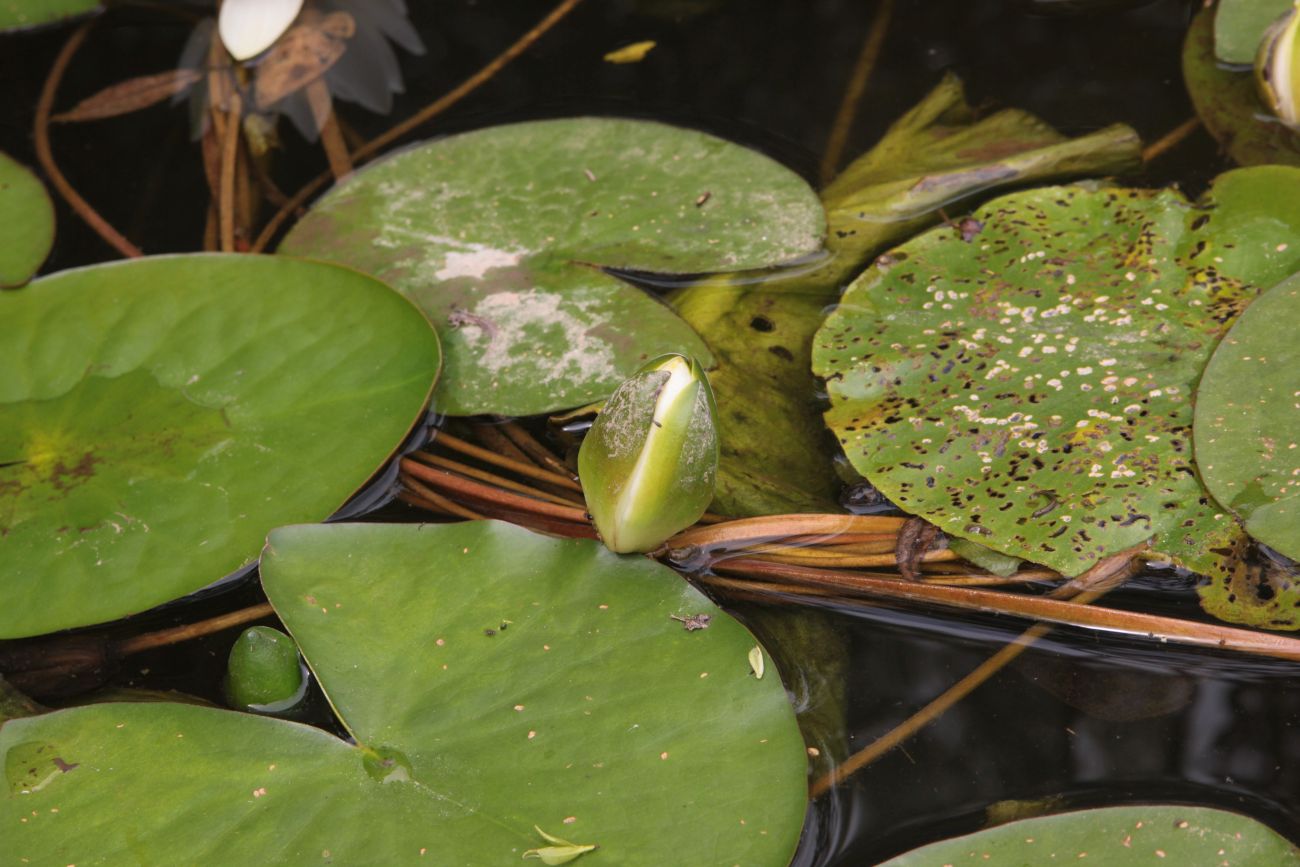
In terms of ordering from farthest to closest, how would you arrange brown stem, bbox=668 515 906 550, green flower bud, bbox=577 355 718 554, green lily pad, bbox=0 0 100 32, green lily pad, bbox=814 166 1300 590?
green lily pad, bbox=0 0 100 32
brown stem, bbox=668 515 906 550
green lily pad, bbox=814 166 1300 590
green flower bud, bbox=577 355 718 554

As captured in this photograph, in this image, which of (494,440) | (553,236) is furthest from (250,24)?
(494,440)

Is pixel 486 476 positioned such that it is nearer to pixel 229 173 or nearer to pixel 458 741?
pixel 458 741

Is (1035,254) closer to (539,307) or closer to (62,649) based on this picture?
(539,307)

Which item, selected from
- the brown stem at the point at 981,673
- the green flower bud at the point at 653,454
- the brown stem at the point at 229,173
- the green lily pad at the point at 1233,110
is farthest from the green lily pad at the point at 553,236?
the green lily pad at the point at 1233,110

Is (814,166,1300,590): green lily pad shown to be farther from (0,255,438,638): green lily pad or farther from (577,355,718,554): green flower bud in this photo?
(0,255,438,638): green lily pad

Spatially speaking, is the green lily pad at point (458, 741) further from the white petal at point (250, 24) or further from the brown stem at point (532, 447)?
the white petal at point (250, 24)

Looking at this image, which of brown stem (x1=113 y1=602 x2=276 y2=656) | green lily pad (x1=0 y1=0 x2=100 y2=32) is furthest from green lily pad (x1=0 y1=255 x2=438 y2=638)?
green lily pad (x1=0 y1=0 x2=100 y2=32)
